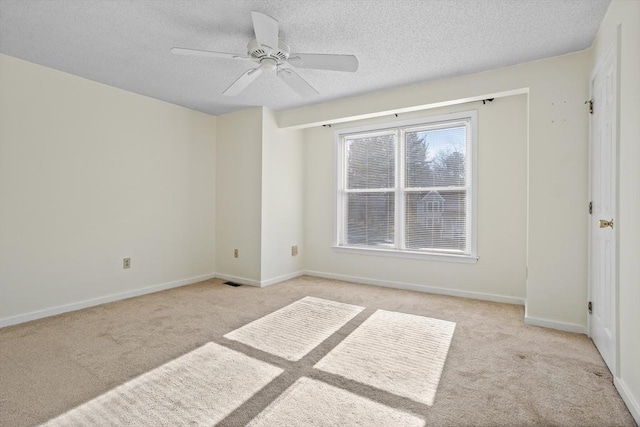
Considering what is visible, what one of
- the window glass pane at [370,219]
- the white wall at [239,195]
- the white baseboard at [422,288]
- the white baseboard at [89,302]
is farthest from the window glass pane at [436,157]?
the white baseboard at [89,302]

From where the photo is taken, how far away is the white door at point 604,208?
2.05m

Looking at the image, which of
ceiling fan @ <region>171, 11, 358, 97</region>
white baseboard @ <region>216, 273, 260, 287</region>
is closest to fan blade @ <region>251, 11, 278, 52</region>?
ceiling fan @ <region>171, 11, 358, 97</region>

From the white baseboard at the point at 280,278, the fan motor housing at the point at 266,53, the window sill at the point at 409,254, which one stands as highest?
the fan motor housing at the point at 266,53

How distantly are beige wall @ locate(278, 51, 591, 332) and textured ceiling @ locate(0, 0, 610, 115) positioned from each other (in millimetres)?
205

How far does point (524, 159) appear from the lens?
3430mm

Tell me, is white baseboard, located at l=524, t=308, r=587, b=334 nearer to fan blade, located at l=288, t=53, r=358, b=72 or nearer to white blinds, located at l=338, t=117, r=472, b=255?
white blinds, located at l=338, t=117, r=472, b=255

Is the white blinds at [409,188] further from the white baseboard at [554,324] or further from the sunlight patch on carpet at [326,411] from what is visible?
the sunlight patch on carpet at [326,411]

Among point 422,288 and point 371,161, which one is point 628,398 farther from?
point 371,161

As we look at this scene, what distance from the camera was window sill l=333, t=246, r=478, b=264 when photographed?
3.75m

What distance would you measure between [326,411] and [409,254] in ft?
9.01

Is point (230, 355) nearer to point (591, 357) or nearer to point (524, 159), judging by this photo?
point (591, 357)

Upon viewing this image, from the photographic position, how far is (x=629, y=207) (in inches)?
68.4

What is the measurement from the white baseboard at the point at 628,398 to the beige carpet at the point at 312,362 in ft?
0.12

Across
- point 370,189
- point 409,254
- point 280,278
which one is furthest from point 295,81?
point 280,278
